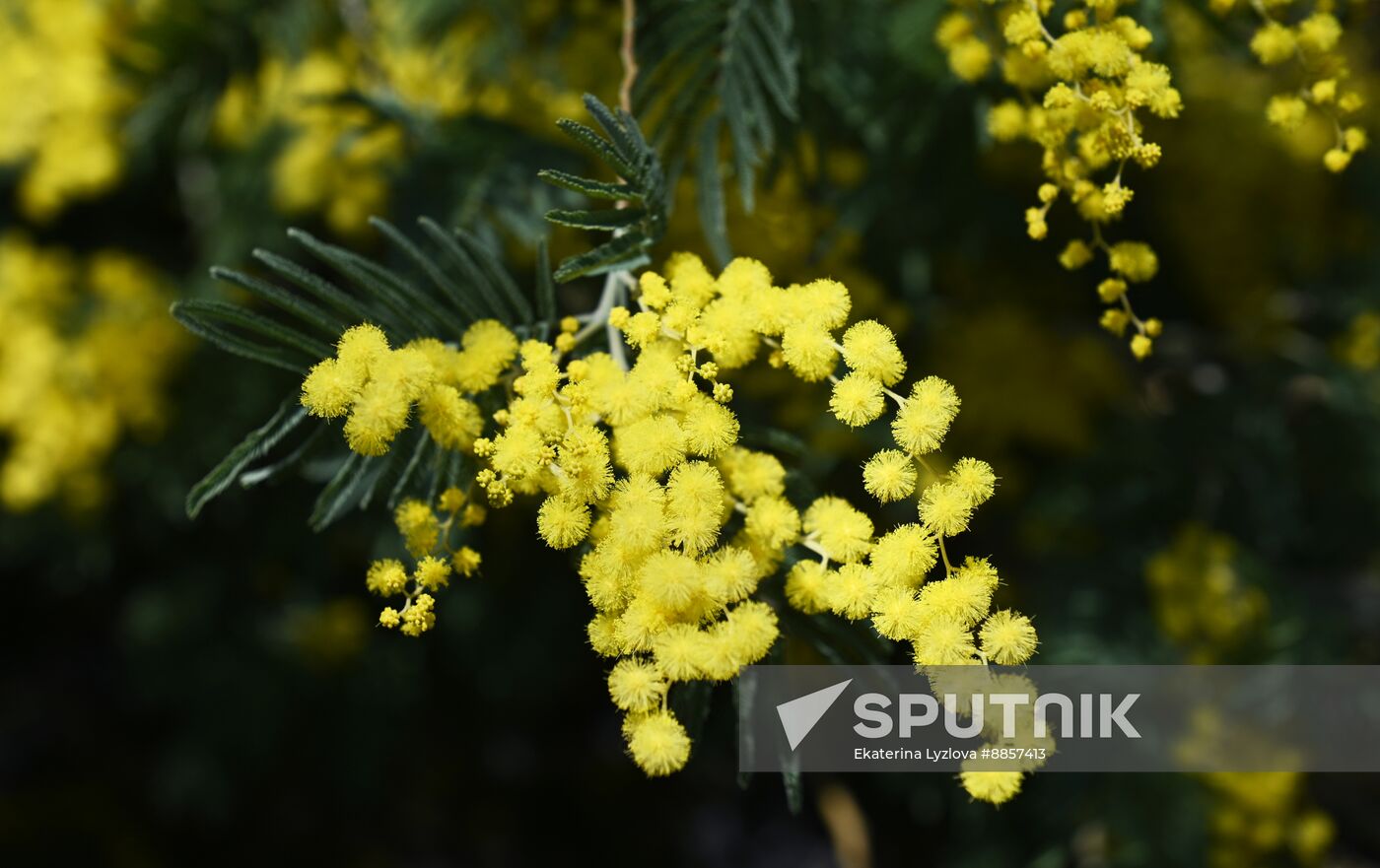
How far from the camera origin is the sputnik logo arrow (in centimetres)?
140

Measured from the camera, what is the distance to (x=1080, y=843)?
254 centimetres

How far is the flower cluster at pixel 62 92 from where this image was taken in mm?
2658

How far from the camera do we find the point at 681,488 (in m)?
1.20

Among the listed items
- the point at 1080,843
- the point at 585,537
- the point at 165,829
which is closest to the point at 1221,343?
the point at 1080,843

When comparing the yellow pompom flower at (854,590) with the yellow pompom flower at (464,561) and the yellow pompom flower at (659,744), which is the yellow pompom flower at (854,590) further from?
the yellow pompom flower at (464,561)

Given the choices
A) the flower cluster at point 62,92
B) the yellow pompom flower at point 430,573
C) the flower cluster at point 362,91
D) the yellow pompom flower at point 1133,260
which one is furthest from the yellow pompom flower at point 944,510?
the flower cluster at point 62,92

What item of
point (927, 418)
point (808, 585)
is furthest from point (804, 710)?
point (927, 418)

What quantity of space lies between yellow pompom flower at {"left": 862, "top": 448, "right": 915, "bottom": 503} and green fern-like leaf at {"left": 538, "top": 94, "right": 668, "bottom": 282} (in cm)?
44

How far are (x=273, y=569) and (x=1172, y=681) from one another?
2.67 m

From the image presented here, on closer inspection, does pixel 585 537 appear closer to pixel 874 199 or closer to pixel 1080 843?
pixel 874 199

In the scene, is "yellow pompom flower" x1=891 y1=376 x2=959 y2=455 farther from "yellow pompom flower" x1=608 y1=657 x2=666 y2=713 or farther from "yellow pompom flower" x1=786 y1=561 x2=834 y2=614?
"yellow pompom flower" x1=608 y1=657 x2=666 y2=713

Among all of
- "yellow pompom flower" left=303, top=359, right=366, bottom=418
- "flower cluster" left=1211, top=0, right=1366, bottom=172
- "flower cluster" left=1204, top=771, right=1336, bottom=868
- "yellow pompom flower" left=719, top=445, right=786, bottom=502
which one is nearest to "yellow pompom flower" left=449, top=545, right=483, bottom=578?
"yellow pompom flower" left=303, top=359, right=366, bottom=418

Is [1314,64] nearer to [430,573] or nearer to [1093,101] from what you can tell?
[1093,101]

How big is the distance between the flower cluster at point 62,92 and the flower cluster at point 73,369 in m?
0.26
